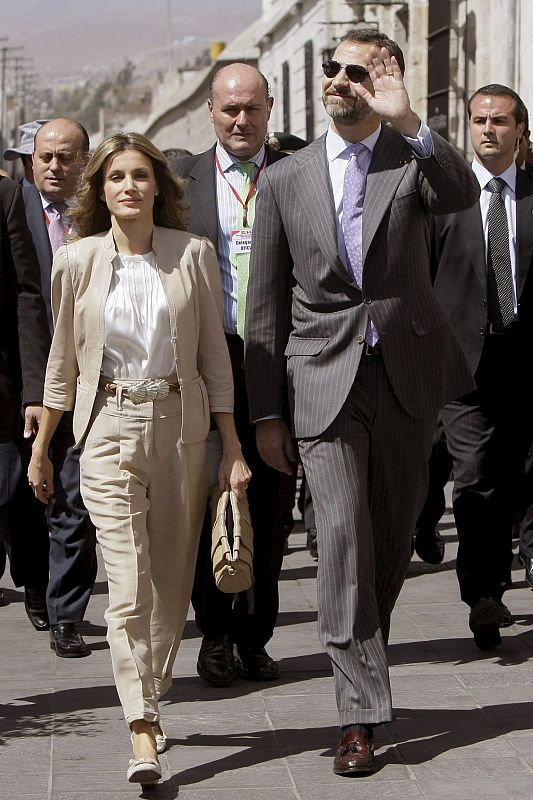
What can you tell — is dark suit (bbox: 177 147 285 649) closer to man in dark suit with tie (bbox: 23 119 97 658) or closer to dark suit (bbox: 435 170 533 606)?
man in dark suit with tie (bbox: 23 119 97 658)

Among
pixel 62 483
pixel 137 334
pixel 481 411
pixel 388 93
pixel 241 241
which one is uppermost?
pixel 388 93

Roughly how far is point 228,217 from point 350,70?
4.27 feet

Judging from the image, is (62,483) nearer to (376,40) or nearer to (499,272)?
(499,272)

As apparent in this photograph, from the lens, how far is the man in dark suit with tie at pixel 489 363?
22.9 feet

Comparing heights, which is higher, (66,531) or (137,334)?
(137,334)

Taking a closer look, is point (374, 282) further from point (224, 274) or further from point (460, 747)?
point (460, 747)

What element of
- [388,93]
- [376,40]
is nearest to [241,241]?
[376,40]

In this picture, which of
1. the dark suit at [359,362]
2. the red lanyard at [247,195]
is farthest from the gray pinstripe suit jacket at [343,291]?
the red lanyard at [247,195]

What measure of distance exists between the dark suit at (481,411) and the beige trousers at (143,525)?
193 centimetres

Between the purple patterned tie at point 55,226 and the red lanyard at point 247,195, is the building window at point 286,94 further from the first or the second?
the red lanyard at point 247,195

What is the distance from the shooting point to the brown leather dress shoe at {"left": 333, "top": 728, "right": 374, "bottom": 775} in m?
5.07

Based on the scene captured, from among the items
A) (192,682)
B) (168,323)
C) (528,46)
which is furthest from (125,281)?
(528,46)

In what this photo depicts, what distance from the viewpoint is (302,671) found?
6488 millimetres

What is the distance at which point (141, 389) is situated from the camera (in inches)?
205
